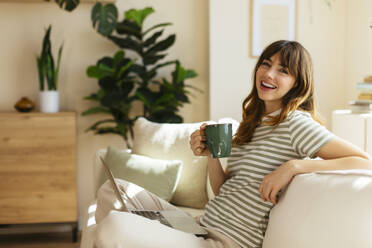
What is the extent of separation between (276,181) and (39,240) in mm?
2656

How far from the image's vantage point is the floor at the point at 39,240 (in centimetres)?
345

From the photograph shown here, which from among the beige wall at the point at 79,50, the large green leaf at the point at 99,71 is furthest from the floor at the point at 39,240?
the large green leaf at the point at 99,71

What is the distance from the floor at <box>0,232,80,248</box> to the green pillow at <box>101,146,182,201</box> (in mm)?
1210

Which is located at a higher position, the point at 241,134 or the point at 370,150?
the point at 241,134

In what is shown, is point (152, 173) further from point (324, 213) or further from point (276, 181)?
point (324, 213)

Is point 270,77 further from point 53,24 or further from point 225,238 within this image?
point 53,24

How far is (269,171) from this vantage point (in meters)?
1.66

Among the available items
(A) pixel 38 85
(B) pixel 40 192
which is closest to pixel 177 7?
(A) pixel 38 85

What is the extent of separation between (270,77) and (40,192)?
224 centimetres

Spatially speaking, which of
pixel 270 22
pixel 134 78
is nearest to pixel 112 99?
pixel 134 78

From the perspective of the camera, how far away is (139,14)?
3.49m

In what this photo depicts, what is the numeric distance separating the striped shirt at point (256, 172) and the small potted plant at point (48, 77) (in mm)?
2119

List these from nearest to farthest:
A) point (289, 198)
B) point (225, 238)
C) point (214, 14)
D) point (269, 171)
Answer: point (289, 198) → point (225, 238) → point (269, 171) → point (214, 14)

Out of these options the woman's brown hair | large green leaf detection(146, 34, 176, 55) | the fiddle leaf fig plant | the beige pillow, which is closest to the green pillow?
the beige pillow
